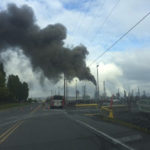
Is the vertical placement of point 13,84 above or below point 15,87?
above

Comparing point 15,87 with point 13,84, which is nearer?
point 13,84

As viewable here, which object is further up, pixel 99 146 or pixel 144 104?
pixel 144 104

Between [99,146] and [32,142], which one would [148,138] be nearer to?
[99,146]

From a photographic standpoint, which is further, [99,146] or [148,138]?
[148,138]

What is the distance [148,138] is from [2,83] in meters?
58.3

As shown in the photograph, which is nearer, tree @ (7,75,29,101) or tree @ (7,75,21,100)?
tree @ (7,75,29,101)

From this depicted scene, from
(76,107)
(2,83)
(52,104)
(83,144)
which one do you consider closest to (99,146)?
(83,144)

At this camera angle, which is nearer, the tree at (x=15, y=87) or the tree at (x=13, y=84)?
the tree at (x=15, y=87)

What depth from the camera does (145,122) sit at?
1368cm

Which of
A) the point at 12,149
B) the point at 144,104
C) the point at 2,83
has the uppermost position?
the point at 2,83

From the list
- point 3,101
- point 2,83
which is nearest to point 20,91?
point 3,101

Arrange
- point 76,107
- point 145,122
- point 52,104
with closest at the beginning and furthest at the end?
1. point 145,122
2. point 76,107
3. point 52,104

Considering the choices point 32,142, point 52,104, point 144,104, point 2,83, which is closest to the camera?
point 32,142

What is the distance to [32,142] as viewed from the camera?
10102 millimetres
